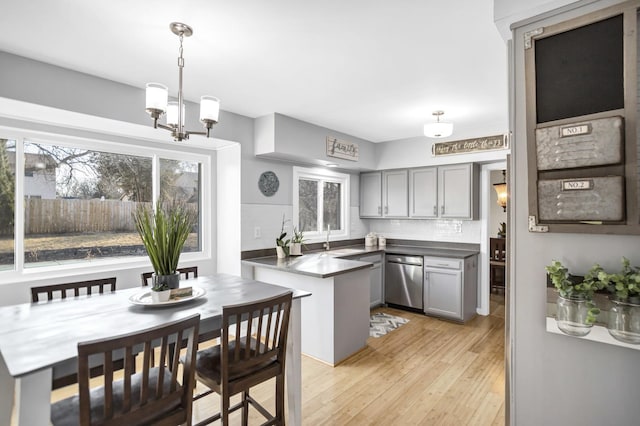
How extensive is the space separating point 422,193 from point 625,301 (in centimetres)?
364

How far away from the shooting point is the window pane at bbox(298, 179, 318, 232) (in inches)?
178

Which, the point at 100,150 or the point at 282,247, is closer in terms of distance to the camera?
the point at 100,150

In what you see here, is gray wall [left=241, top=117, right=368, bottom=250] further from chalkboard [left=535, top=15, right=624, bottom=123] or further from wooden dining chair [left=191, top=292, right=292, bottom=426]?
chalkboard [left=535, top=15, right=624, bottom=123]

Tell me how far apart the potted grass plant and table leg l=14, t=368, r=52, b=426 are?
73 centimetres

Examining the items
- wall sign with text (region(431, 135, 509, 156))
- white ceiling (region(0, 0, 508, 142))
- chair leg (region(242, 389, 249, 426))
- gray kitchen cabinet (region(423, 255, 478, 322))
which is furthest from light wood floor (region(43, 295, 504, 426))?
white ceiling (region(0, 0, 508, 142))

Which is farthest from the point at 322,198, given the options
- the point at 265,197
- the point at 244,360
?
the point at 244,360

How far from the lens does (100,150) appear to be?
10.3 feet

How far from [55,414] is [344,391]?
71.8 inches

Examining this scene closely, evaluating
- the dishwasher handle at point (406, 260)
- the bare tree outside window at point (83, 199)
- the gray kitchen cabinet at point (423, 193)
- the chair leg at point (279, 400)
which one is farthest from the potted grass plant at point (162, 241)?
the gray kitchen cabinet at point (423, 193)

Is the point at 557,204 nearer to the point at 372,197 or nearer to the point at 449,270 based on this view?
the point at 449,270

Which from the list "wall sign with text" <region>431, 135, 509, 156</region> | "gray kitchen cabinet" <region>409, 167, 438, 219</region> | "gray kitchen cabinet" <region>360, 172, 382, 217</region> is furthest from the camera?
"gray kitchen cabinet" <region>360, 172, 382, 217</region>

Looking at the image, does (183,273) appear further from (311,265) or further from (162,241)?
(311,265)

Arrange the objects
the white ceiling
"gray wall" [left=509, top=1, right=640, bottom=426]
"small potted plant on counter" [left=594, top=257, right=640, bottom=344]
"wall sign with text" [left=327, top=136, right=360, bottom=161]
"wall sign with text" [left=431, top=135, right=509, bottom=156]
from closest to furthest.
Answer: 1. "small potted plant on counter" [left=594, top=257, right=640, bottom=344]
2. "gray wall" [left=509, top=1, right=640, bottom=426]
3. the white ceiling
4. "wall sign with text" [left=431, top=135, right=509, bottom=156]
5. "wall sign with text" [left=327, top=136, right=360, bottom=161]

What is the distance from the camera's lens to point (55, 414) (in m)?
1.33
